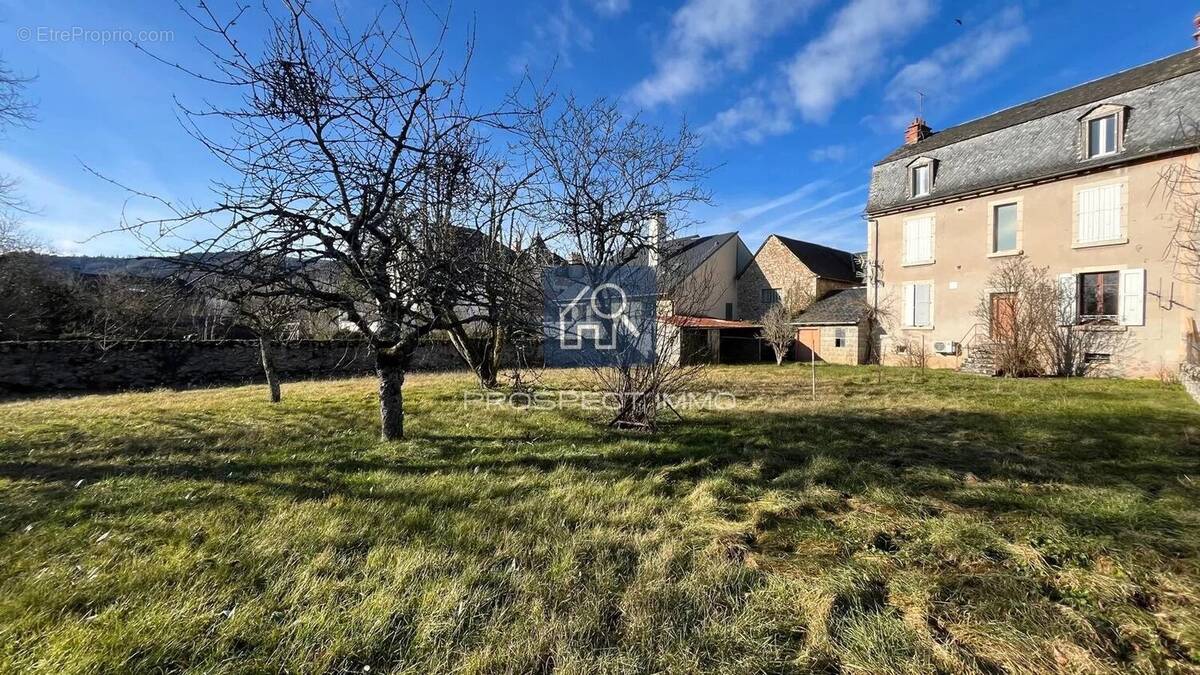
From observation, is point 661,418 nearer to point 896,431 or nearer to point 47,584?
point 896,431

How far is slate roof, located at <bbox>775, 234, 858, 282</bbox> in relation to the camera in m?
23.6

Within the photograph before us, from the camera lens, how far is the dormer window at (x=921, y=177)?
53.7ft

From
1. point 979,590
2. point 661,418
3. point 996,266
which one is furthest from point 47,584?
point 996,266

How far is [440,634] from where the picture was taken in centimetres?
189

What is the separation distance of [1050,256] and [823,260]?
11.9 metres

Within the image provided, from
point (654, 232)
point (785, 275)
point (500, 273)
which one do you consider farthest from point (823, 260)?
point (500, 273)

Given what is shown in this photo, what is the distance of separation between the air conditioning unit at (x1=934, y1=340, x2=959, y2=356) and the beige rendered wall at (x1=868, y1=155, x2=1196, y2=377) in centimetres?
22

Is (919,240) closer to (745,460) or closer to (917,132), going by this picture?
(917,132)

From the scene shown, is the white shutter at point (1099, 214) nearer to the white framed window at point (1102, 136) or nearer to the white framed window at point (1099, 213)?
the white framed window at point (1099, 213)

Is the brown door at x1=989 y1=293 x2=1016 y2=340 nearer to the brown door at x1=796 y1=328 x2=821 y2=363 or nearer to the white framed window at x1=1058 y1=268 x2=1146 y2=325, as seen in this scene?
the white framed window at x1=1058 y1=268 x2=1146 y2=325

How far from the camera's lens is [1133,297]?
12.0 metres

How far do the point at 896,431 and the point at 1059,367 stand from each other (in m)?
11.6

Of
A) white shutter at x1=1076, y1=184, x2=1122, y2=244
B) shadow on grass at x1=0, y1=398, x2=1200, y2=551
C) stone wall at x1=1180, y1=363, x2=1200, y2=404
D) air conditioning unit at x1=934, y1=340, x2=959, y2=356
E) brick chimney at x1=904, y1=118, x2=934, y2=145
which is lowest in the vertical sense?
shadow on grass at x1=0, y1=398, x2=1200, y2=551

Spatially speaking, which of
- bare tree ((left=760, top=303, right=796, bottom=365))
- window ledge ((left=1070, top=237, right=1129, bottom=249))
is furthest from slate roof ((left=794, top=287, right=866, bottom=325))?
window ledge ((left=1070, top=237, right=1129, bottom=249))
